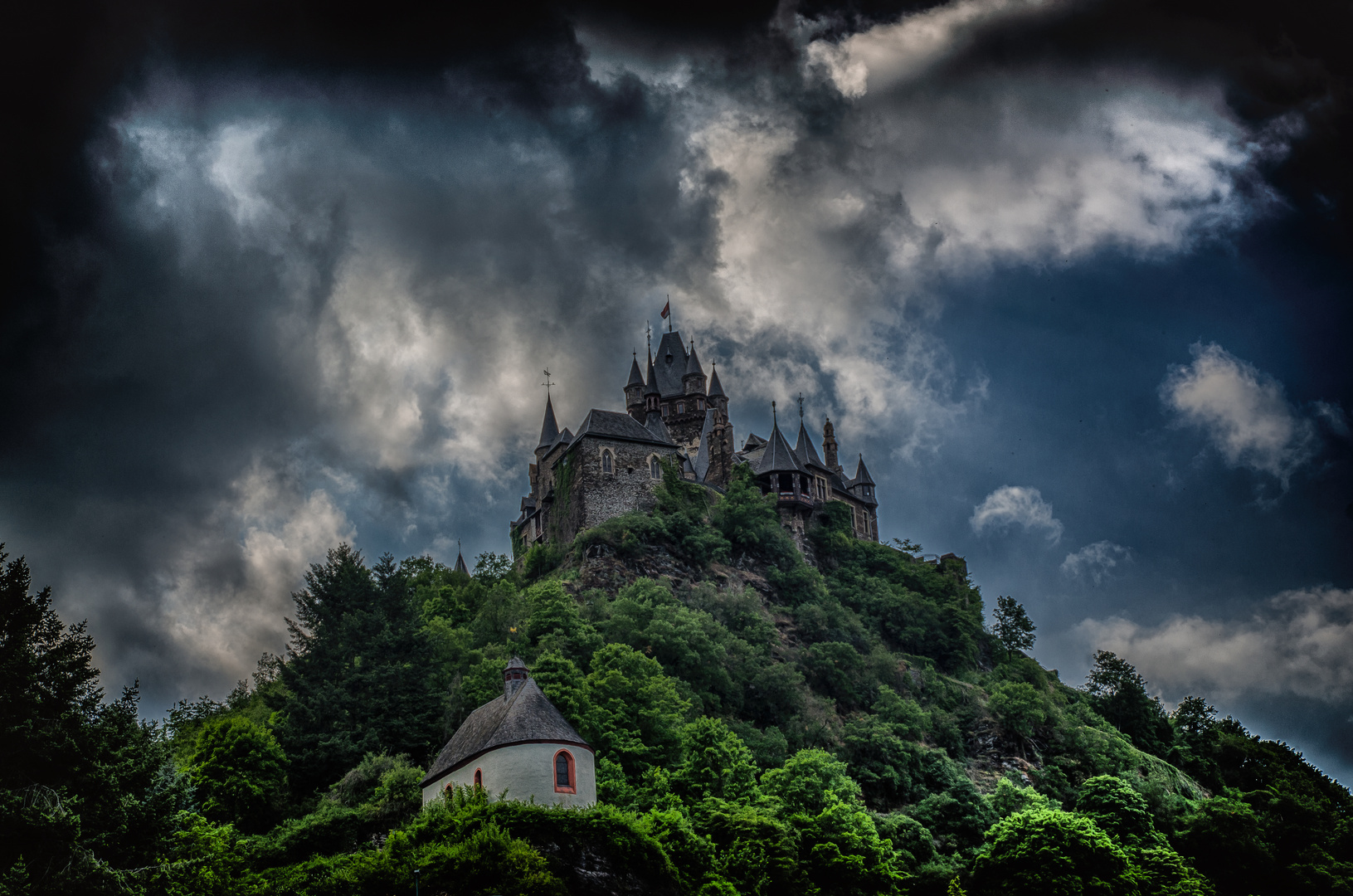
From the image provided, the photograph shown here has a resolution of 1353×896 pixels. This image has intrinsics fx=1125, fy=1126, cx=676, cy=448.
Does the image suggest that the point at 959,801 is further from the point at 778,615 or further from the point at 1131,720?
the point at 1131,720

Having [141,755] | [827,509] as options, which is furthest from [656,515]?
[141,755]

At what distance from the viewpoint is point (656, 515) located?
265ft

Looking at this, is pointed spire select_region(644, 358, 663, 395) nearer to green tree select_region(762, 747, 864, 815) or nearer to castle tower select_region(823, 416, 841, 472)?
castle tower select_region(823, 416, 841, 472)

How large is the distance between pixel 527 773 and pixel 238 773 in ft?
46.2

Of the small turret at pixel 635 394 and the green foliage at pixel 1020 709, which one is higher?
the small turret at pixel 635 394

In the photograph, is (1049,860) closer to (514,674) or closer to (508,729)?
(514,674)

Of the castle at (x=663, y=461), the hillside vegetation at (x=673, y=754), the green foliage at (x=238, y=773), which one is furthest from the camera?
the castle at (x=663, y=461)

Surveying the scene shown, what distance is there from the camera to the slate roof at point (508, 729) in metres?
43.9

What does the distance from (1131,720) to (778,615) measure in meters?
28.1

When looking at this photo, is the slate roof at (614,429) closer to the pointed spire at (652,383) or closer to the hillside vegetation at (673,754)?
the hillside vegetation at (673,754)

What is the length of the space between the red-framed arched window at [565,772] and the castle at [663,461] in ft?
119

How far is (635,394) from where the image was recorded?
104 metres

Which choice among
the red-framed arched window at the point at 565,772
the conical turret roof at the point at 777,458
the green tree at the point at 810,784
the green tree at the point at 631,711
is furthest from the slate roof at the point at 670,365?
the red-framed arched window at the point at 565,772

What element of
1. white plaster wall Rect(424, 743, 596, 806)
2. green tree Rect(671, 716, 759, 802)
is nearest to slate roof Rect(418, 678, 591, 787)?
white plaster wall Rect(424, 743, 596, 806)
